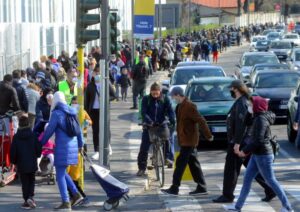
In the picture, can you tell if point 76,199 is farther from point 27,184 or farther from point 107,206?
point 27,184

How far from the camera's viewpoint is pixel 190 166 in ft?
47.2

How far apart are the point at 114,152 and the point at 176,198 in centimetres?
578

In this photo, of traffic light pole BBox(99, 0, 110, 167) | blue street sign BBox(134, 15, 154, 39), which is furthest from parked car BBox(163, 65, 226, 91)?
traffic light pole BBox(99, 0, 110, 167)

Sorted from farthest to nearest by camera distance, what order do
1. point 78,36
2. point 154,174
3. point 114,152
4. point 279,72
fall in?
point 279,72, point 114,152, point 154,174, point 78,36

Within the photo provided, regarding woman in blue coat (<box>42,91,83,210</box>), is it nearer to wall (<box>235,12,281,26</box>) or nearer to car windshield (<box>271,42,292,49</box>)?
car windshield (<box>271,42,292,49</box>)

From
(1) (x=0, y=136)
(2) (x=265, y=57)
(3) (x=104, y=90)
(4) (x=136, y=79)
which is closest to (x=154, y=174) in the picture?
(3) (x=104, y=90)

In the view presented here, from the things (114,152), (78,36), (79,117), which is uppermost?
(78,36)

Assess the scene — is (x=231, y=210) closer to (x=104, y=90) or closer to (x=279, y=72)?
(x=104, y=90)

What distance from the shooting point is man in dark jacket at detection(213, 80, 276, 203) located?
42.1ft

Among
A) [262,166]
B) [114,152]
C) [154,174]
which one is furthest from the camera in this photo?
[114,152]

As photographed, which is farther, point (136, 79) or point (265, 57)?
point (265, 57)

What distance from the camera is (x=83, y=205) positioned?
13.4m

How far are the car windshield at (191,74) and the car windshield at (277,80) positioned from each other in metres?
1.36

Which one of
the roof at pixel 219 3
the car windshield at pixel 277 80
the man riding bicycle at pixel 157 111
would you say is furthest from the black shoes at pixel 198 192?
the roof at pixel 219 3
